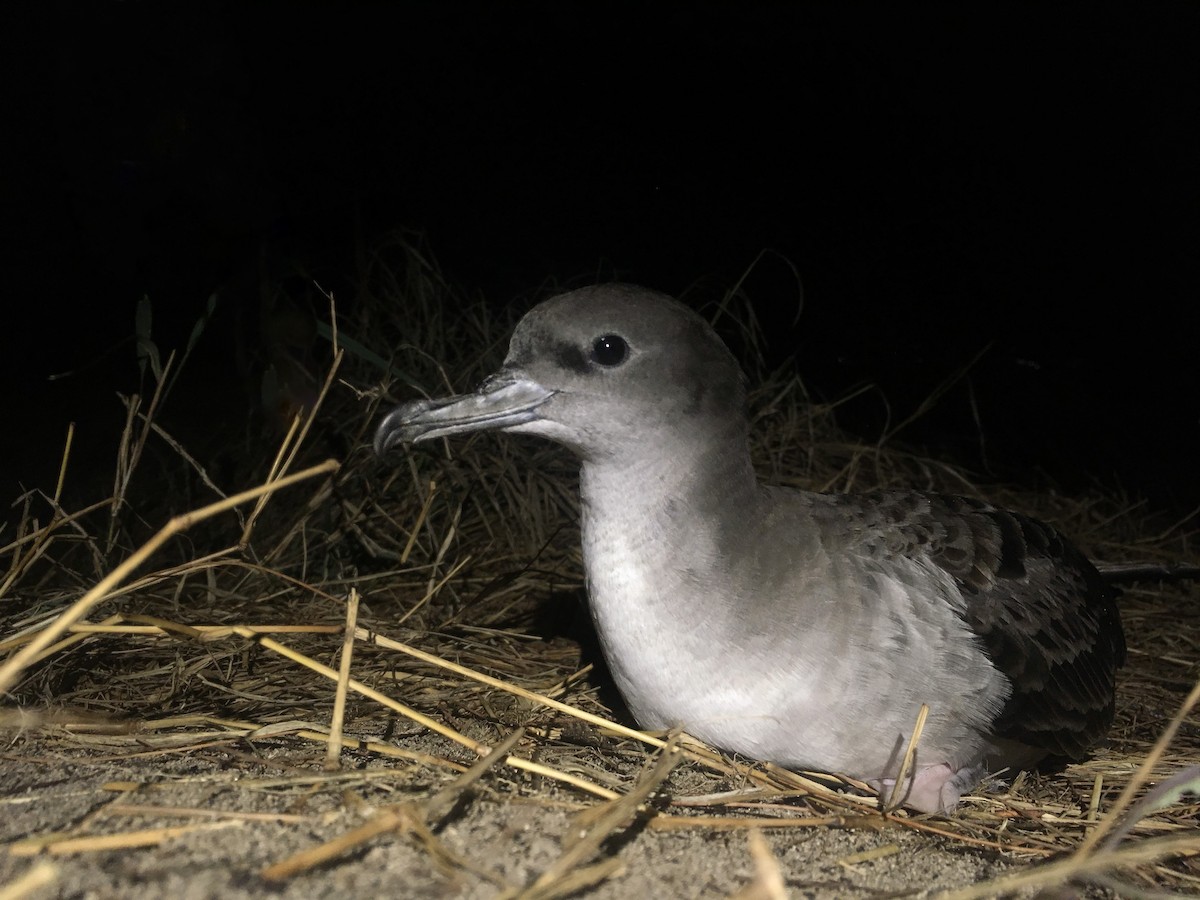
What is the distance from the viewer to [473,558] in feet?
14.0

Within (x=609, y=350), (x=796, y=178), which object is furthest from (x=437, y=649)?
(x=796, y=178)

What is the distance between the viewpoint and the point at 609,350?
2717 millimetres

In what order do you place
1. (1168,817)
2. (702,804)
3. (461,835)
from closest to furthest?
(461,835)
(702,804)
(1168,817)

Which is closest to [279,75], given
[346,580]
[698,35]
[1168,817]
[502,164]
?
[502,164]

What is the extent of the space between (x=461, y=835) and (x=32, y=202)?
8.14 feet

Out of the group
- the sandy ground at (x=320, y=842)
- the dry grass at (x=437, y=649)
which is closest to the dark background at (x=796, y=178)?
the dry grass at (x=437, y=649)

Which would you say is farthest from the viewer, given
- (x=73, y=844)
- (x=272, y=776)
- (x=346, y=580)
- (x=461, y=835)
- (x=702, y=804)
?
(x=346, y=580)

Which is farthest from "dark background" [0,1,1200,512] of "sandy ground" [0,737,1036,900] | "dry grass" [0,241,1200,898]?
"sandy ground" [0,737,1036,900]

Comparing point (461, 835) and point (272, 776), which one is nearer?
point (461, 835)

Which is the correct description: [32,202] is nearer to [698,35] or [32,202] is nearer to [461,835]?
[461,835]

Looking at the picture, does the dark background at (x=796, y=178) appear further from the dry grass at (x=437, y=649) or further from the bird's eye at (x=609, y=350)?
the bird's eye at (x=609, y=350)

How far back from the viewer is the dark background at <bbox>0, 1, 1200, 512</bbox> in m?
4.20

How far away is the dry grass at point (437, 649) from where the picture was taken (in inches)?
85.3

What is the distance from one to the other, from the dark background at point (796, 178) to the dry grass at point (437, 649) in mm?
366
